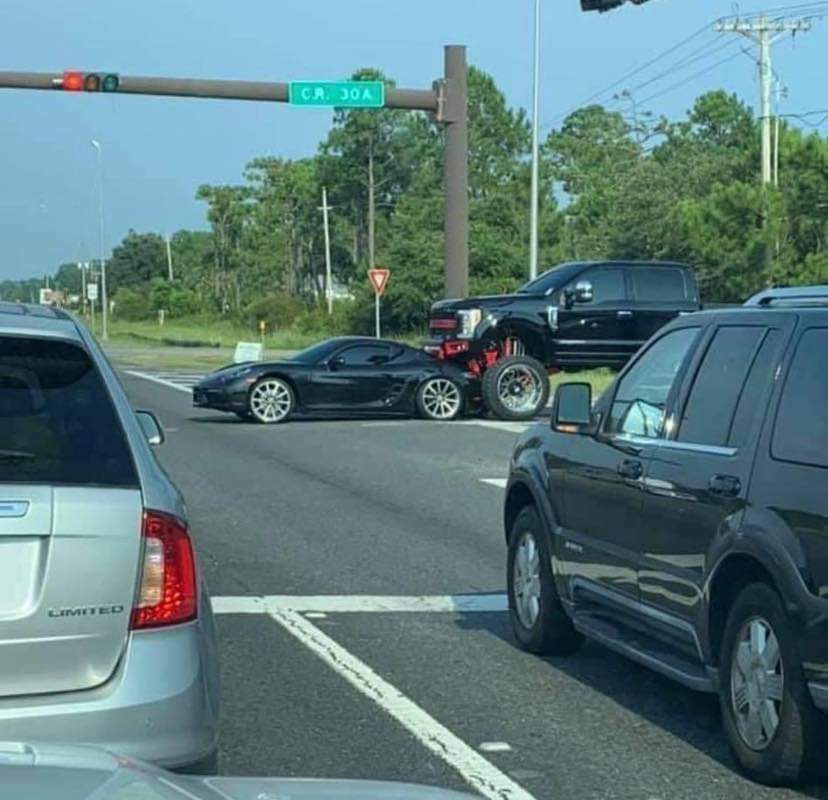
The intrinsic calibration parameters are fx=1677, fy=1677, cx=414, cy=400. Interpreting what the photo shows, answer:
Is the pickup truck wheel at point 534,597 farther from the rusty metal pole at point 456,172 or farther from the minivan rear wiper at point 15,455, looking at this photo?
the rusty metal pole at point 456,172

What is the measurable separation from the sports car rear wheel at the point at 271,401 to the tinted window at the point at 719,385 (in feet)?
54.6

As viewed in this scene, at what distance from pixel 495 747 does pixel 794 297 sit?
2210 mm

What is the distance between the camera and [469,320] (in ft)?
80.5

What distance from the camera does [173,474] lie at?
17438mm

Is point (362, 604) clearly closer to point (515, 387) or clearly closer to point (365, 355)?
point (365, 355)

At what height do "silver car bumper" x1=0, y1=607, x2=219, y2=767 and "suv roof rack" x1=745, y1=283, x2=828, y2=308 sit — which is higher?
"suv roof rack" x1=745, y1=283, x2=828, y2=308

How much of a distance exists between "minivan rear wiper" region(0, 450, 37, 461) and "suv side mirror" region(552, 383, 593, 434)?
3.70 meters

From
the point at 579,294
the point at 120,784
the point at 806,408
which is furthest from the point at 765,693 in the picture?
the point at 579,294

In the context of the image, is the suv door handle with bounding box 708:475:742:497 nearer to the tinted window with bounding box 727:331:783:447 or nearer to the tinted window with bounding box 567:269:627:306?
the tinted window with bounding box 727:331:783:447

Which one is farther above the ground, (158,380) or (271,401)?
(271,401)

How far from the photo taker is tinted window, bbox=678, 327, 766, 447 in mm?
6793

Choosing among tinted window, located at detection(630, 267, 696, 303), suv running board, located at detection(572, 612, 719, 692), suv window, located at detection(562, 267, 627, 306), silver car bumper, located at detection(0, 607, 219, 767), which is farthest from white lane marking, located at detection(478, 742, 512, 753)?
tinted window, located at detection(630, 267, 696, 303)

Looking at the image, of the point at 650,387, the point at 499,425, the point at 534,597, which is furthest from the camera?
the point at 499,425

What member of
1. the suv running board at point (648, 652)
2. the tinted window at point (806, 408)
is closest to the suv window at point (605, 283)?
the suv running board at point (648, 652)
